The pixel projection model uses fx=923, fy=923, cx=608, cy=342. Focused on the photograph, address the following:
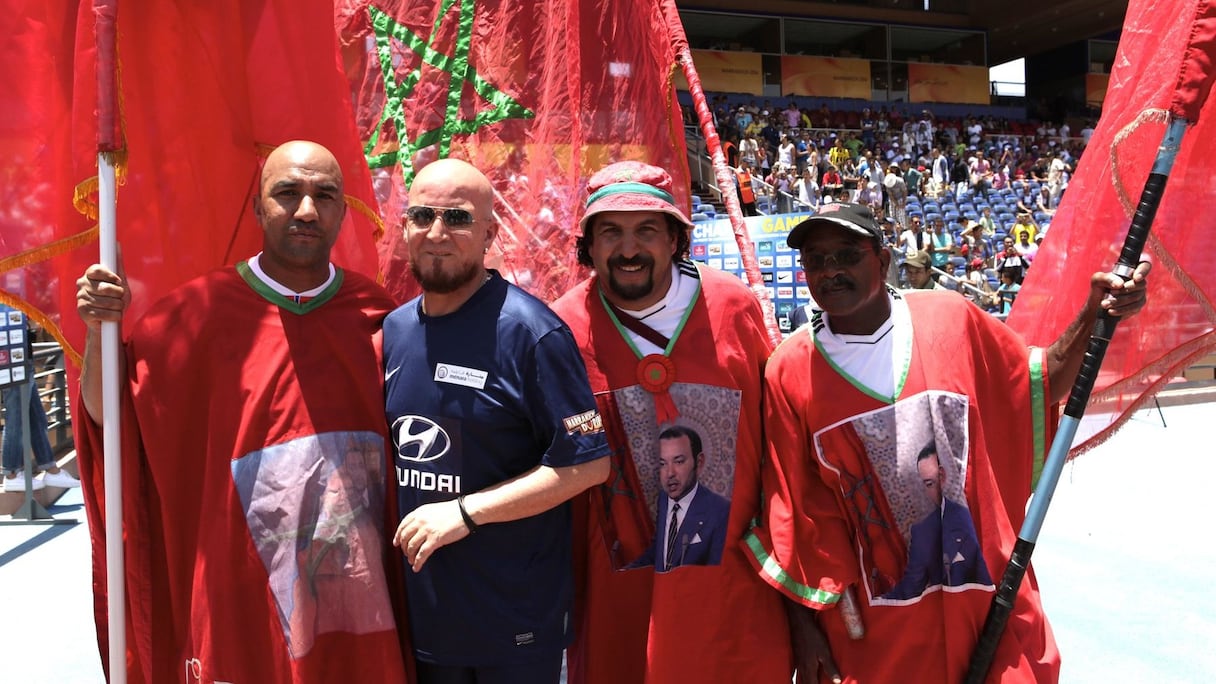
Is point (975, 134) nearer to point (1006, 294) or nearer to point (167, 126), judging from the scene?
point (1006, 294)

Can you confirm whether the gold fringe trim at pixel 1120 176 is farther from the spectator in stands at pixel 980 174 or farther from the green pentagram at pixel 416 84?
the spectator in stands at pixel 980 174

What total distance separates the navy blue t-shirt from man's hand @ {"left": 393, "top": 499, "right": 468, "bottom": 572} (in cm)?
5

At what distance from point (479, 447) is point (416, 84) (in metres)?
1.94

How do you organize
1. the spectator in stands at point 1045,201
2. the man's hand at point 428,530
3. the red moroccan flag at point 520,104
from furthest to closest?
1. the spectator in stands at point 1045,201
2. the red moroccan flag at point 520,104
3. the man's hand at point 428,530

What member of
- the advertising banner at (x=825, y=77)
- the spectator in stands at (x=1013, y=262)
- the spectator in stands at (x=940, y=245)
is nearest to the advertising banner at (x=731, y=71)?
the advertising banner at (x=825, y=77)

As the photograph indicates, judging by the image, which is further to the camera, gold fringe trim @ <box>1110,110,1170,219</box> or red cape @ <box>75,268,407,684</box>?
gold fringe trim @ <box>1110,110,1170,219</box>

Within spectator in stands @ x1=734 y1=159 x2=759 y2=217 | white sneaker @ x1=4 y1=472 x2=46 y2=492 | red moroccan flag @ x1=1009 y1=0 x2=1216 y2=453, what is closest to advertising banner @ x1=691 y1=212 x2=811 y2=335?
spectator in stands @ x1=734 y1=159 x2=759 y2=217

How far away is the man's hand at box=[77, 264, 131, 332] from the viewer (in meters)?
1.95

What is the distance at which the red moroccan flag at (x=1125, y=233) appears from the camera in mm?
2377

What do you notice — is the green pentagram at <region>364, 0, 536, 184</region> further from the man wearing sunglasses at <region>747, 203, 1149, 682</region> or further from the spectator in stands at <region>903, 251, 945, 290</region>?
the spectator in stands at <region>903, 251, 945, 290</region>

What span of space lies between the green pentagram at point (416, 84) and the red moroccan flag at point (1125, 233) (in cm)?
185

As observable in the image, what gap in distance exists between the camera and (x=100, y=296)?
6.40ft

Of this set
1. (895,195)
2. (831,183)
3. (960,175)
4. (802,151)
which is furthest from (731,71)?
(831,183)

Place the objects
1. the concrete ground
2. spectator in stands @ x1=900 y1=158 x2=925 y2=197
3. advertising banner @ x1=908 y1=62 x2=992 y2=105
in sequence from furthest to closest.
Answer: advertising banner @ x1=908 y1=62 x2=992 y2=105
spectator in stands @ x1=900 y1=158 x2=925 y2=197
the concrete ground
